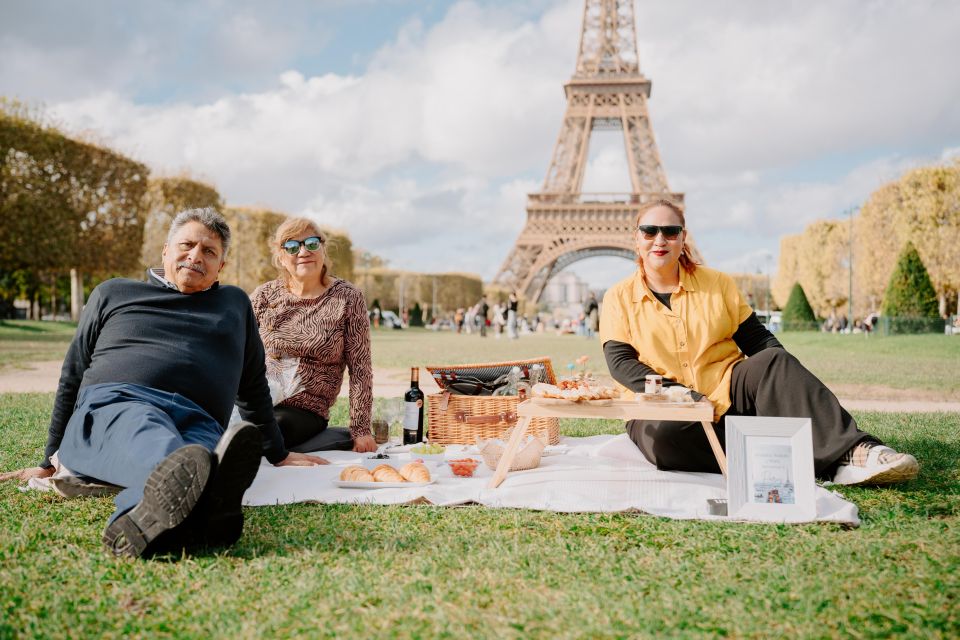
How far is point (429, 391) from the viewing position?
8.57 m

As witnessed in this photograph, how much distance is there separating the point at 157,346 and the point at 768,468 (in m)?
2.52

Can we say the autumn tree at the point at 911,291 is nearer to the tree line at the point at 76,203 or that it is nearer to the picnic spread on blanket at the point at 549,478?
the tree line at the point at 76,203

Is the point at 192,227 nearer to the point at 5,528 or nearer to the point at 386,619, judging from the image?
the point at 5,528

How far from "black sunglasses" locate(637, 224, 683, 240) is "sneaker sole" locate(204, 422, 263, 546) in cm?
216

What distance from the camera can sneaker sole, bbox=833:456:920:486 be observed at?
3.26 meters

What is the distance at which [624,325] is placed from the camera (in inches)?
145

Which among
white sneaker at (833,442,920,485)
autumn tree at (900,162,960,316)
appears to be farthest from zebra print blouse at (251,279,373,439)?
autumn tree at (900,162,960,316)

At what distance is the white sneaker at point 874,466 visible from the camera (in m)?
3.27

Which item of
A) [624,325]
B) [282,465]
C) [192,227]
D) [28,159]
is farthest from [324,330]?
[28,159]

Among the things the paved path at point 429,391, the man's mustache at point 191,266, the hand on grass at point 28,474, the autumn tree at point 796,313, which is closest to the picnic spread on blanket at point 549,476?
the hand on grass at point 28,474

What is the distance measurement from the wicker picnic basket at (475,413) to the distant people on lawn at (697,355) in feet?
3.24

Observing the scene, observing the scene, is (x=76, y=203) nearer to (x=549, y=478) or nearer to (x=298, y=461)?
(x=298, y=461)

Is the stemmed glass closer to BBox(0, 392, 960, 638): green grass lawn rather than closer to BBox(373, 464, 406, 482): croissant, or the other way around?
BBox(373, 464, 406, 482): croissant

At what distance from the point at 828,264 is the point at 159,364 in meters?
45.6
